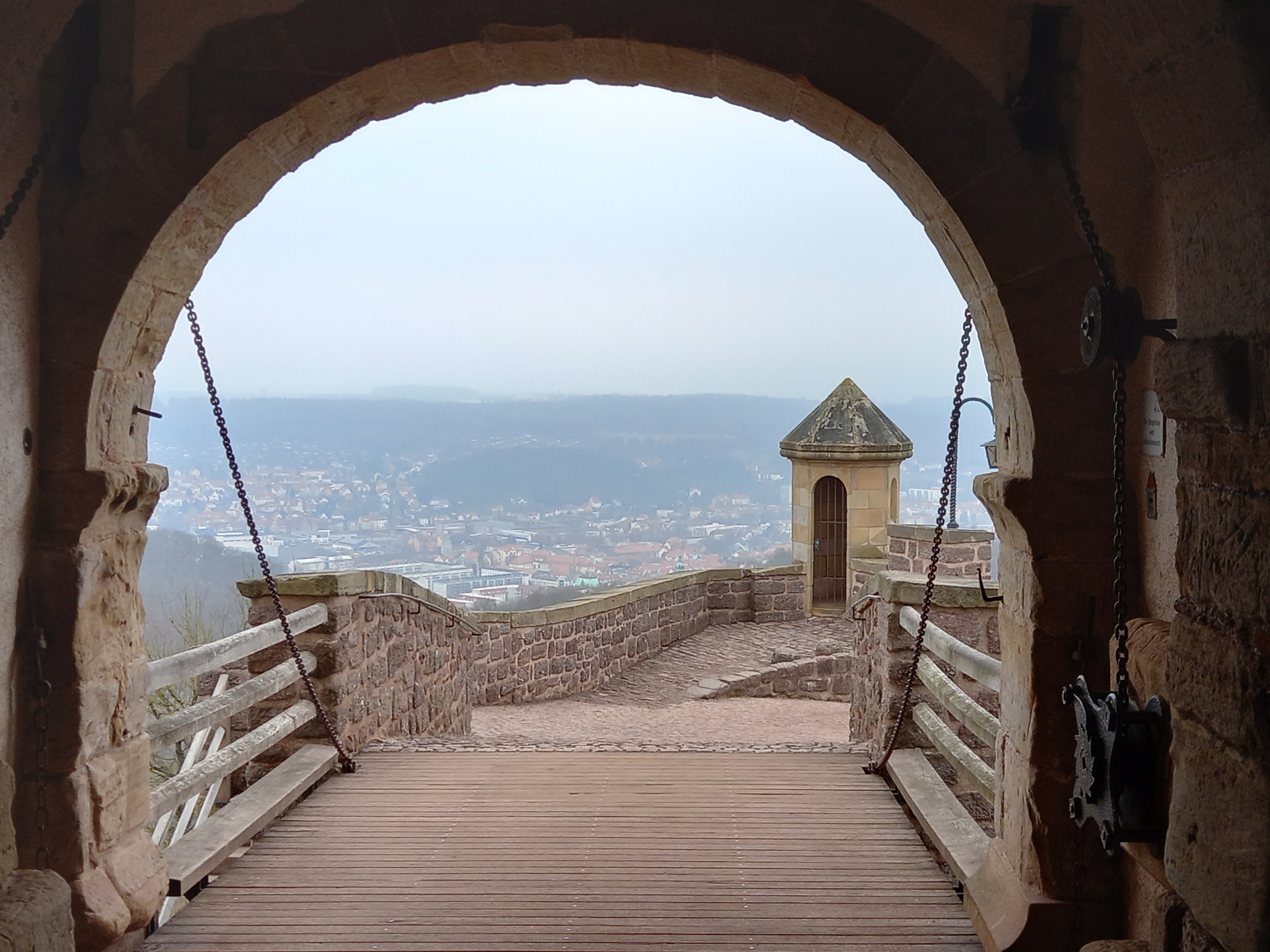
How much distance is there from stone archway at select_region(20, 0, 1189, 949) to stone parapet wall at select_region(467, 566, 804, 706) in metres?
5.98

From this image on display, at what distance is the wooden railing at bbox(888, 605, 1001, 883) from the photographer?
12.1ft

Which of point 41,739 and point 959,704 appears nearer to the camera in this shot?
point 41,739

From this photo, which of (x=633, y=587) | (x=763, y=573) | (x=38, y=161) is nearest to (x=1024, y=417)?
(x=38, y=161)

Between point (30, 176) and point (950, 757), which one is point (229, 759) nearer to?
point (30, 176)

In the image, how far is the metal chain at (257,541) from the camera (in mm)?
3848

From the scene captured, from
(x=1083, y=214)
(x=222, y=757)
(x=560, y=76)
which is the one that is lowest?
(x=222, y=757)

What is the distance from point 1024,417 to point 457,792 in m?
3.06

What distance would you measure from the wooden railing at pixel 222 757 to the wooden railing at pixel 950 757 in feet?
8.60

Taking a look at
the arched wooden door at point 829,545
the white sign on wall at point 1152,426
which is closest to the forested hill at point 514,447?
the arched wooden door at point 829,545

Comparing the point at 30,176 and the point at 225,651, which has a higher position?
the point at 30,176

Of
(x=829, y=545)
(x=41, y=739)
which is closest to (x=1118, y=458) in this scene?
(x=41, y=739)

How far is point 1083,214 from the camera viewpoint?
2.78 meters

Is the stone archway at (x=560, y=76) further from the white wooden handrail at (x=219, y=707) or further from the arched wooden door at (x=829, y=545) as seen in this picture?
the arched wooden door at (x=829, y=545)

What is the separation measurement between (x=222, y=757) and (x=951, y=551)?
1016 cm
